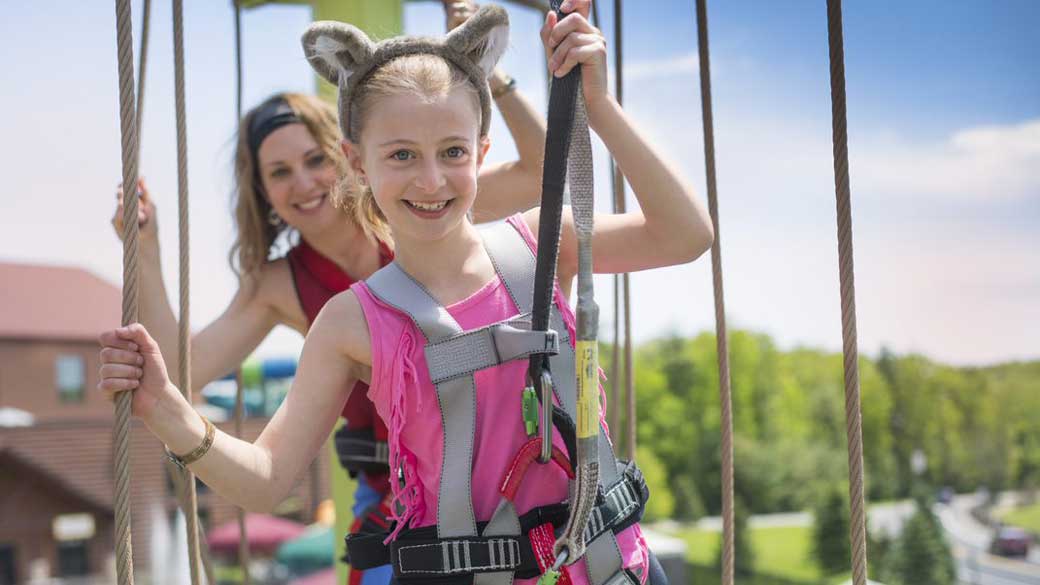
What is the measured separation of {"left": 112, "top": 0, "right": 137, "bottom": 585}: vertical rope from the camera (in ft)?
4.25

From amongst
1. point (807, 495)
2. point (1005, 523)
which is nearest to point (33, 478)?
point (807, 495)

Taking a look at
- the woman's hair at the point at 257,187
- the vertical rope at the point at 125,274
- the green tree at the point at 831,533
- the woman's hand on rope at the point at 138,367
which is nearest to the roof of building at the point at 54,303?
the green tree at the point at 831,533

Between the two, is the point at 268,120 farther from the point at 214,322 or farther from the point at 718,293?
the point at 718,293

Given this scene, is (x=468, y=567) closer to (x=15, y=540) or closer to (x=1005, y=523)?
(x=15, y=540)

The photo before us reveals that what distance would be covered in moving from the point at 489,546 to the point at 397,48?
0.68m

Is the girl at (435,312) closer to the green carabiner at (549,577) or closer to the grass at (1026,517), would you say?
the green carabiner at (549,577)

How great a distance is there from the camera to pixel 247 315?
2156mm

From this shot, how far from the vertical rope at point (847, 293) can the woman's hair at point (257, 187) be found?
46.5 inches

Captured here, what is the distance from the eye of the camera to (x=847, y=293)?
142cm

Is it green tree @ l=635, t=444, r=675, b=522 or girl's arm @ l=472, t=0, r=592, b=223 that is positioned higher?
girl's arm @ l=472, t=0, r=592, b=223

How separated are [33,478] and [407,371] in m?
21.4

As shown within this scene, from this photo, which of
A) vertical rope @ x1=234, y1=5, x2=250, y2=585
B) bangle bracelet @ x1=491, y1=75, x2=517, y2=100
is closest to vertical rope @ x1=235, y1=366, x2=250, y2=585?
vertical rope @ x1=234, y1=5, x2=250, y2=585

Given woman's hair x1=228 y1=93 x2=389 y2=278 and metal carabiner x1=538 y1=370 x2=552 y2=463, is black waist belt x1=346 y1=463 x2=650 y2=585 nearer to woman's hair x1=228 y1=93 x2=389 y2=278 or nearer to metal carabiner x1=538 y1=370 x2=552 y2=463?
metal carabiner x1=538 y1=370 x2=552 y2=463

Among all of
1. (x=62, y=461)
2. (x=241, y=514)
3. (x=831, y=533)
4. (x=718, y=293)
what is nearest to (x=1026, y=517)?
(x=831, y=533)
